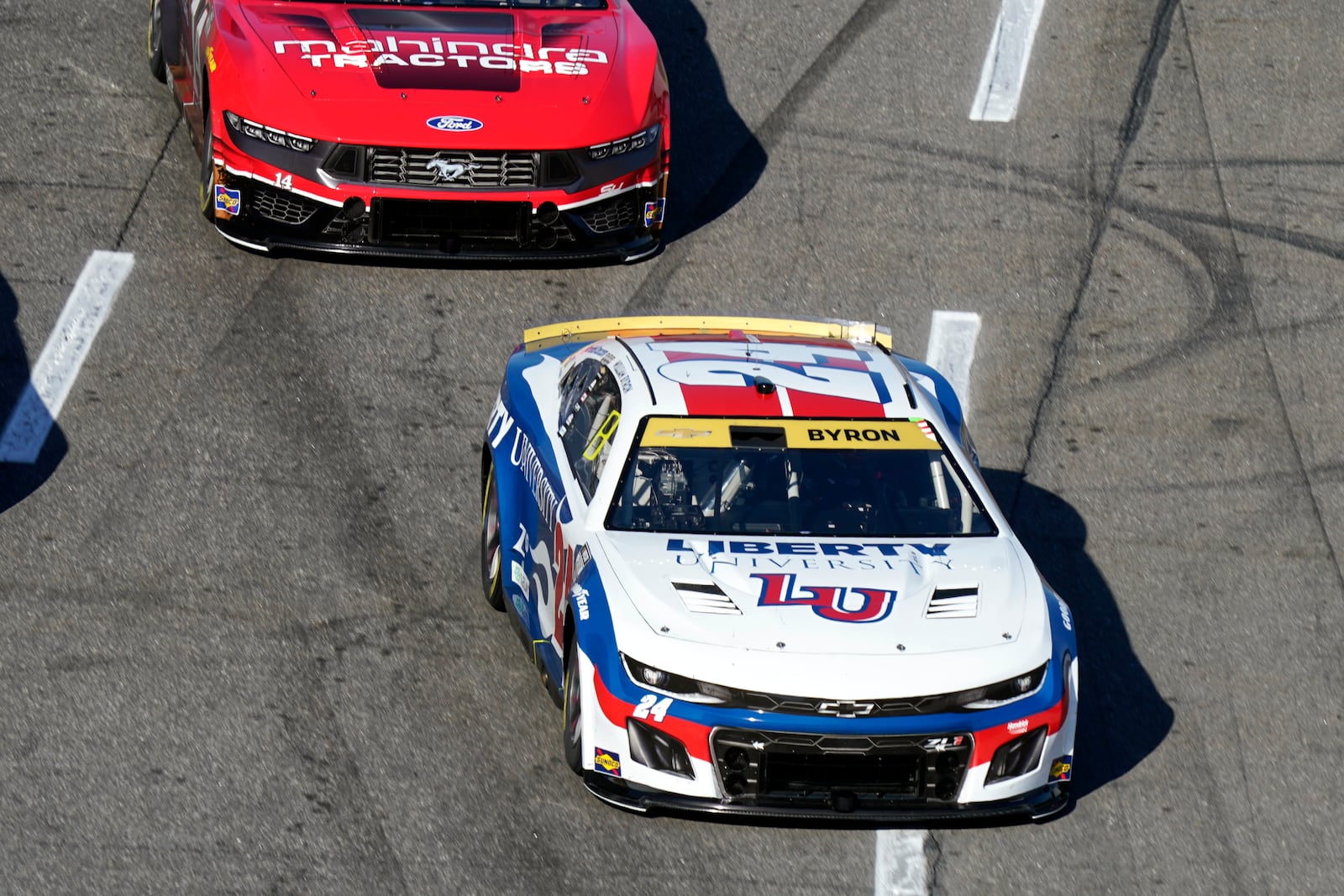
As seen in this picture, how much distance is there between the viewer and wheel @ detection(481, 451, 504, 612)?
8.96 m

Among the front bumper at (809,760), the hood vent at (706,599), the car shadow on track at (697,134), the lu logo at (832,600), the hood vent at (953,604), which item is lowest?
the car shadow on track at (697,134)

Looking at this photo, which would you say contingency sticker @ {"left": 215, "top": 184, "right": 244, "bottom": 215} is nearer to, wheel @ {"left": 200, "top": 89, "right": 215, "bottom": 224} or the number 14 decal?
wheel @ {"left": 200, "top": 89, "right": 215, "bottom": 224}

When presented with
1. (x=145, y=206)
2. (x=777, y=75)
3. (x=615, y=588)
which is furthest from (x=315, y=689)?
(x=777, y=75)

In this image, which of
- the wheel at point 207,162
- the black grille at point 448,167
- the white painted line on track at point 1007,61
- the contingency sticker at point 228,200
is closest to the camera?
the black grille at point 448,167

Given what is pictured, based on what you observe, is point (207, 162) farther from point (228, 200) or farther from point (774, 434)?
point (774, 434)

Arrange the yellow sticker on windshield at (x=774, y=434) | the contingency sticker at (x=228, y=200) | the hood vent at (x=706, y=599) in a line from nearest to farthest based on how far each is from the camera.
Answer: the hood vent at (x=706, y=599) → the yellow sticker on windshield at (x=774, y=434) → the contingency sticker at (x=228, y=200)

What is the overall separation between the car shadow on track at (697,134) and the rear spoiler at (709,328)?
2.86 metres

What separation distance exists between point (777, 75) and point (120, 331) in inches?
206

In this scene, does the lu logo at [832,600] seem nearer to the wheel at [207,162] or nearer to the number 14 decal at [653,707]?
the number 14 decal at [653,707]

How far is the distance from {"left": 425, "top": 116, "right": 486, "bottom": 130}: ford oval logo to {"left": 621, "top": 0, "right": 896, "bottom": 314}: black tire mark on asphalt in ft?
4.52

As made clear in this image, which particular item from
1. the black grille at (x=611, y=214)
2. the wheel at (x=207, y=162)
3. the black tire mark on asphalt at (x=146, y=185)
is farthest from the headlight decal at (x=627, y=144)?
the black tire mark on asphalt at (x=146, y=185)

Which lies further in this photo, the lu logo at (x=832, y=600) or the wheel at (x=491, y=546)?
the wheel at (x=491, y=546)

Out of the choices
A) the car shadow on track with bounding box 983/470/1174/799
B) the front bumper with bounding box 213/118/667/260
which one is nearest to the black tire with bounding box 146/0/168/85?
the front bumper with bounding box 213/118/667/260

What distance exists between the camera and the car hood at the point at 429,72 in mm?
11305
